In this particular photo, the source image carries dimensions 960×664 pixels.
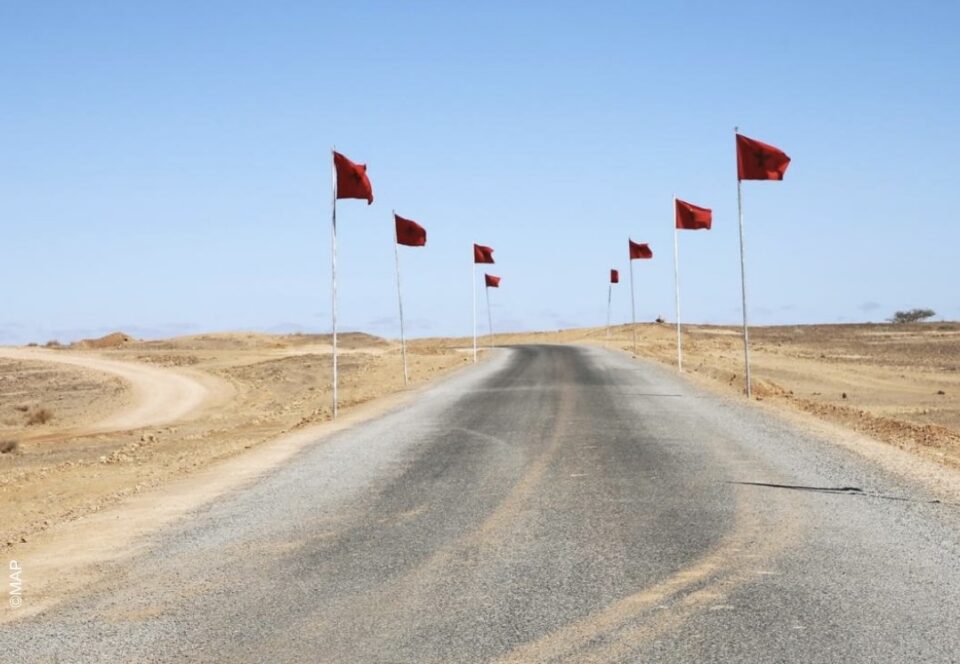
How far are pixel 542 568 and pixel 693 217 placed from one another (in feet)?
96.6

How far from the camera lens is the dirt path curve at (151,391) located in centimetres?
3550

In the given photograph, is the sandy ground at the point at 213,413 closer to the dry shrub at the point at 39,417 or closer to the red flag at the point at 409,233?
the dry shrub at the point at 39,417

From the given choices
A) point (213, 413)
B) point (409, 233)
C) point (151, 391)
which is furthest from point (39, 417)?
point (409, 233)

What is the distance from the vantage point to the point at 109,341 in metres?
93.8

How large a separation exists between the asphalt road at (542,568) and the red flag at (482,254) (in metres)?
34.1

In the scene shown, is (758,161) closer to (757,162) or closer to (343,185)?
(757,162)

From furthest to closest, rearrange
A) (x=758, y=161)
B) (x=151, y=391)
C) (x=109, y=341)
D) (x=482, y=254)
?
(x=109, y=341), (x=482, y=254), (x=151, y=391), (x=758, y=161)

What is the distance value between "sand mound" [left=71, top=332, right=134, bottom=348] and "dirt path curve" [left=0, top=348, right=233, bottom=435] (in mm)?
23552

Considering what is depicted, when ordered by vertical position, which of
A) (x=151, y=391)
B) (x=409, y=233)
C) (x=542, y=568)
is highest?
(x=409, y=233)

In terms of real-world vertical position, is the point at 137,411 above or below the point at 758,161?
below

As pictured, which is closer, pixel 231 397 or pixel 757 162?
pixel 757 162

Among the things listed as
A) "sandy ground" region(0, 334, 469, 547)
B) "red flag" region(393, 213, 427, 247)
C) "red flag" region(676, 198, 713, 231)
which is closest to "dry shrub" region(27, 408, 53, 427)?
"sandy ground" region(0, 334, 469, 547)

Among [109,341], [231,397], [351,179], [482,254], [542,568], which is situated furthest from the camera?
[109,341]

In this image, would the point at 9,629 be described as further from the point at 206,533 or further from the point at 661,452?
the point at 661,452
